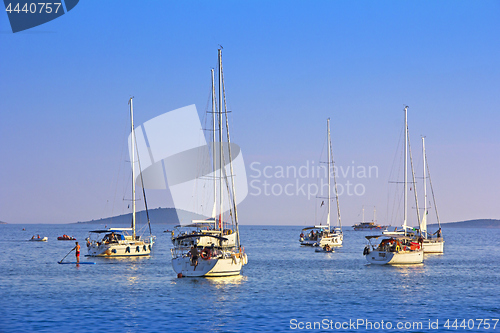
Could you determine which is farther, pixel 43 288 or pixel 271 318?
pixel 43 288

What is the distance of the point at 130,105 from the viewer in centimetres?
8838

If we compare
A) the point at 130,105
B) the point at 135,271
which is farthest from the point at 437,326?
the point at 130,105

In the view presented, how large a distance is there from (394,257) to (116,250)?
36411 mm

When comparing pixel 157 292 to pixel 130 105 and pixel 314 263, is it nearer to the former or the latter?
pixel 314 263

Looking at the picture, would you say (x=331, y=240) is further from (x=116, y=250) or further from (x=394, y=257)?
(x=116, y=250)

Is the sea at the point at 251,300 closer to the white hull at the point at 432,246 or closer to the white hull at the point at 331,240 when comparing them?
the white hull at the point at 432,246

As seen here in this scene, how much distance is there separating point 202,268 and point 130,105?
44.2 m

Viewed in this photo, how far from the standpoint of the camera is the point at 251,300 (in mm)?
41625

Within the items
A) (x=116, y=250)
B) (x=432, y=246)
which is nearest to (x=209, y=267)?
(x=116, y=250)

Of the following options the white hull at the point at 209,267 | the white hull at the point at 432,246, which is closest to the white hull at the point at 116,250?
the white hull at the point at 209,267

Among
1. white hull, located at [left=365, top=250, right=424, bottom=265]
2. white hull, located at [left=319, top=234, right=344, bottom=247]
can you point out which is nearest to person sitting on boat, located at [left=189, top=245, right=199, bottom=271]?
white hull, located at [left=365, top=250, right=424, bottom=265]

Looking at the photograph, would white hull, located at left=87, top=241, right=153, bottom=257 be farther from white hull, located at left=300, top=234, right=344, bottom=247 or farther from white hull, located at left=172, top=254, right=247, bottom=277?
white hull, located at left=300, top=234, right=344, bottom=247

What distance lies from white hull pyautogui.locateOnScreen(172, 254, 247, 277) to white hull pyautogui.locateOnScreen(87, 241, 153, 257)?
2836cm

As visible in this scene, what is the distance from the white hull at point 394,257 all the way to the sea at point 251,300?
2.11 meters
